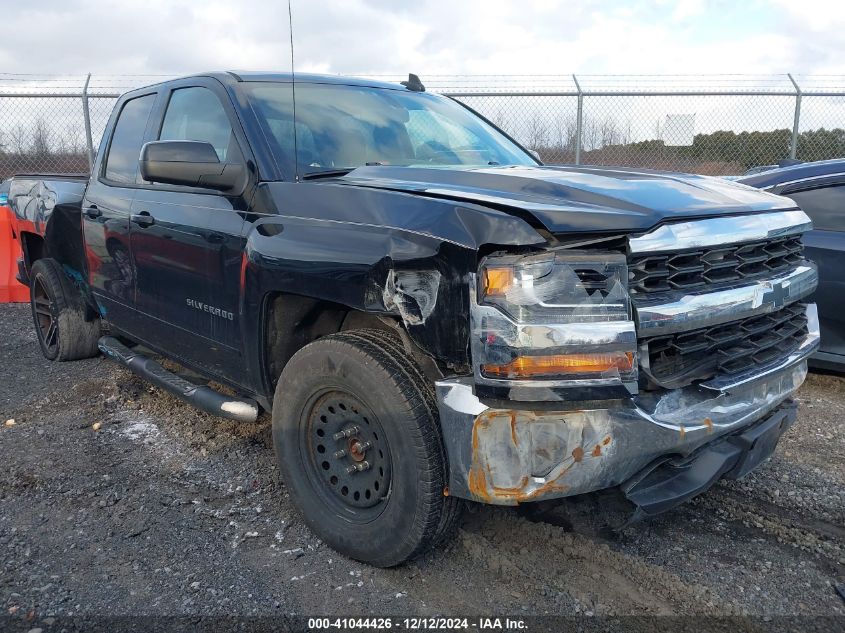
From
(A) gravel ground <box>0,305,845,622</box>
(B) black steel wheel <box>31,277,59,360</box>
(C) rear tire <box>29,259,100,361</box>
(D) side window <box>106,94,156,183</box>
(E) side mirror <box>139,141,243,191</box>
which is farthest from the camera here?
(B) black steel wheel <box>31,277,59,360</box>

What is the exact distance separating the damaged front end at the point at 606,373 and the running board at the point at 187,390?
1.32 metres

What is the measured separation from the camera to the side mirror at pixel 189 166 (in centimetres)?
295

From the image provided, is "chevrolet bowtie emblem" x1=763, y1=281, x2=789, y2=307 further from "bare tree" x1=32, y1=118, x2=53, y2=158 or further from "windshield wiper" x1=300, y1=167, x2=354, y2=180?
"bare tree" x1=32, y1=118, x2=53, y2=158

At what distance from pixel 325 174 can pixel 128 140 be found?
76.6 inches

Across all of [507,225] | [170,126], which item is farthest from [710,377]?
[170,126]

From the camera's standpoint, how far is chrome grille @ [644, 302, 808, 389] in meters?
2.24

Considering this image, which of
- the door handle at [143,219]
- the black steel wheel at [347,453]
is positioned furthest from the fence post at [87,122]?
the black steel wheel at [347,453]

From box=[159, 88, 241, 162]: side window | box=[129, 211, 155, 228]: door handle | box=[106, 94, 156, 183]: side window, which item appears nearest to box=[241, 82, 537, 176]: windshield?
box=[159, 88, 241, 162]: side window

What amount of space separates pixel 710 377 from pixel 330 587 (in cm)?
152

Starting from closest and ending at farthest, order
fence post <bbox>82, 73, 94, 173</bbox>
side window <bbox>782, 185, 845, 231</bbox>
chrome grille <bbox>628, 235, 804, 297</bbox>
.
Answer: chrome grille <bbox>628, 235, 804, 297</bbox>, side window <bbox>782, 185, 845, 231</bbox>, fence post <bbox>82, 73, 94, 173</bbox>

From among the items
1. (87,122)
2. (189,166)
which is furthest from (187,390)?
(87,122)

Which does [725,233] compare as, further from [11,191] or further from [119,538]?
[11,191]

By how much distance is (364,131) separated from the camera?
340 cm

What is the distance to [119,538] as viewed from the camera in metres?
Answer: 2.92
